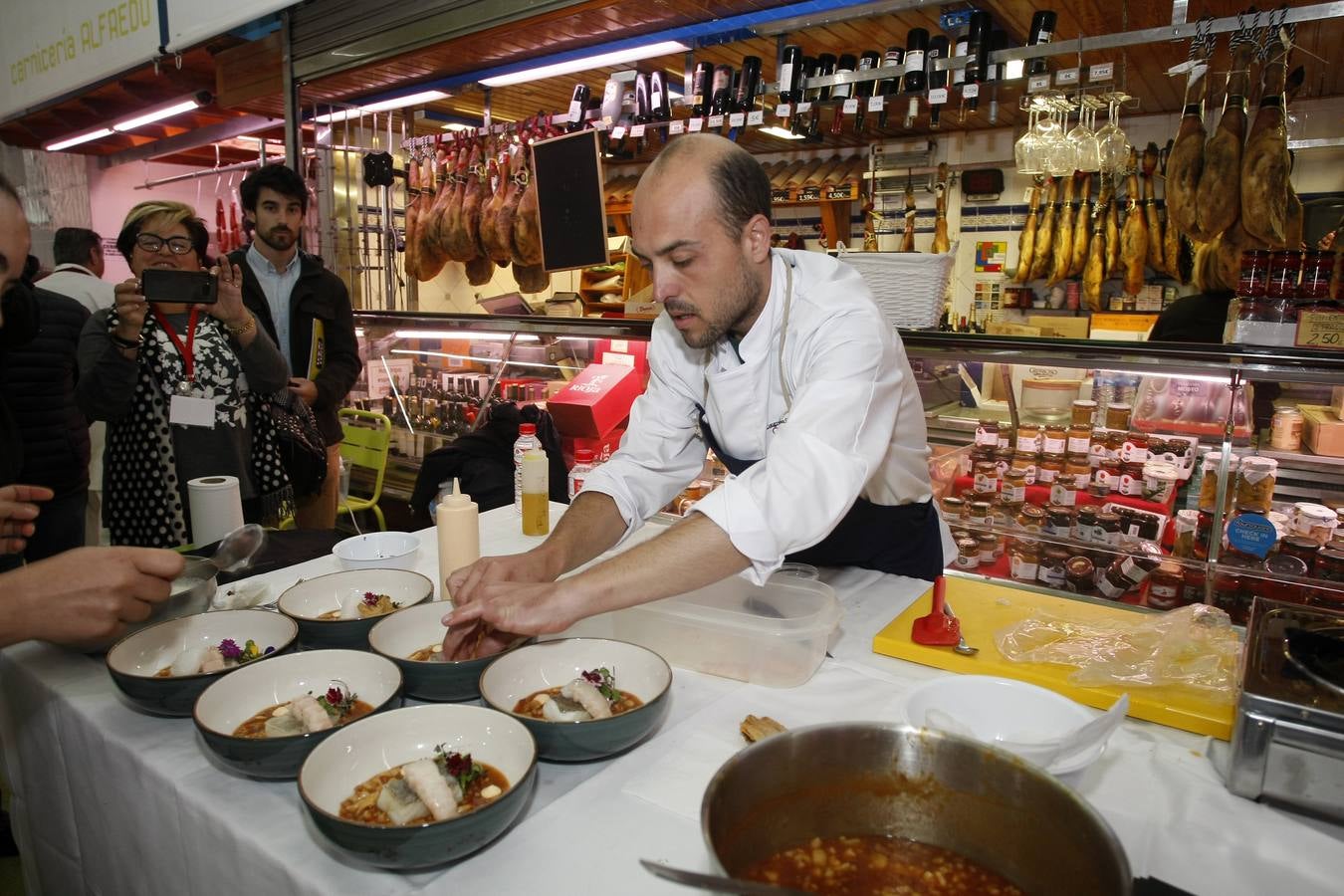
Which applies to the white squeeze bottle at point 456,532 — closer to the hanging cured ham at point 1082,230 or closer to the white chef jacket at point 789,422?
the white chef jacket at point 789,422

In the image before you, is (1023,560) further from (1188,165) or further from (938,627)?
(1188,165)

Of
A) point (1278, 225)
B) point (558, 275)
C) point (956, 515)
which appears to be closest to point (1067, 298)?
point (1278, 225)

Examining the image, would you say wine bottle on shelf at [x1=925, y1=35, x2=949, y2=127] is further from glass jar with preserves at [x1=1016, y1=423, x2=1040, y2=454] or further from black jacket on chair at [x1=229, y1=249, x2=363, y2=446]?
black jacket on chair at [x1=229, y1=249, x2=363, y2=446]

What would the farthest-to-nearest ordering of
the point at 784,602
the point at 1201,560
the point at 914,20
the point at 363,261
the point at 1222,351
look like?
1. the point at 363,261
2. the point at 914,20
3. the point at 1201,560
4. the point at 1222,351
5. the point at 784,602

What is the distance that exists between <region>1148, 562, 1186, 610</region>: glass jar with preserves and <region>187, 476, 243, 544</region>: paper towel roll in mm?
2676

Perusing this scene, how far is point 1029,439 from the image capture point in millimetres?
3010

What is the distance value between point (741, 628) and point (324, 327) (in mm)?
3126

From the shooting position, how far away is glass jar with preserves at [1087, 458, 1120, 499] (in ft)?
9.18

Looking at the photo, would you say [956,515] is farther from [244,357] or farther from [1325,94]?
[1325,94]

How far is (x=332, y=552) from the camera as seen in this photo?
2213 mm

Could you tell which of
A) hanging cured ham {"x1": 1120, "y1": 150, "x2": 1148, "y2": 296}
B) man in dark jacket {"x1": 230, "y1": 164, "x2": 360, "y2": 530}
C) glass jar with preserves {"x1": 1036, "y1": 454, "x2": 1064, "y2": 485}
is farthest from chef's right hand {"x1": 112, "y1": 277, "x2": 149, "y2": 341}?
hanging cured ham {"x1": 1120, "y1": 150, "x2": 1148, "y2": 296}

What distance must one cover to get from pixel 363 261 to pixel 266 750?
16.6ft

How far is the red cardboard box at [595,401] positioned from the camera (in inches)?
143

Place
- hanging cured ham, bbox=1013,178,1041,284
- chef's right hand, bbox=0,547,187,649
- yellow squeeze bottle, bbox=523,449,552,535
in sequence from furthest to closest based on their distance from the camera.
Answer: hanging cured ham, bbox=1013,178,1041,284
yellow squeeze bottle, bbox=523,449,552,535
chef's right hand, bbox=0,547,187,649
